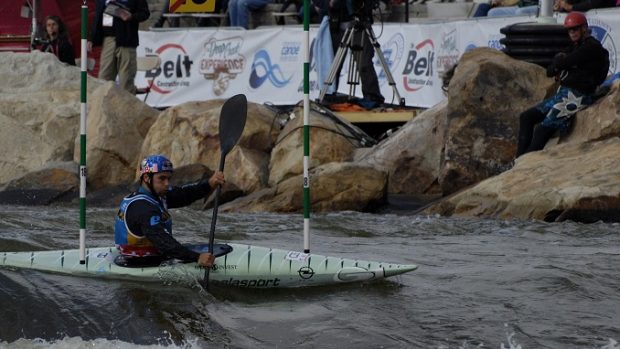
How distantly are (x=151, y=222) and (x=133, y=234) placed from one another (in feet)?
0.75

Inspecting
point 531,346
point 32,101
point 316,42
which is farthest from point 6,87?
point 531,346

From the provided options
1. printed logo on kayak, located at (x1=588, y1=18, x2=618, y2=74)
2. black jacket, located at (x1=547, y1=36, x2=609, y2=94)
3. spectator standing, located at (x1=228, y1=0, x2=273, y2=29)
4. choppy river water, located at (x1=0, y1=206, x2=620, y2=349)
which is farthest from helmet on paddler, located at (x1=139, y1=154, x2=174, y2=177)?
spectator standing, located at (x1=228, y1=0, x2=273, y2=29)

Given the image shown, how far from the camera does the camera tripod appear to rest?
1514 cm

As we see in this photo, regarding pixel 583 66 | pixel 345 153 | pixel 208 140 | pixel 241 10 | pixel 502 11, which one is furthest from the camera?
pixel 241 10

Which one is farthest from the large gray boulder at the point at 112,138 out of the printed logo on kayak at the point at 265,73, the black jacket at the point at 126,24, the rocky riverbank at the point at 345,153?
the printed logo on kayak at the point at 265,73

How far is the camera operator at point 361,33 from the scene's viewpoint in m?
15.1

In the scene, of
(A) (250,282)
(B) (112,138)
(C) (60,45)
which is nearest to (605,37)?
(B) (112,138)

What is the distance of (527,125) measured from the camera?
1268 cm

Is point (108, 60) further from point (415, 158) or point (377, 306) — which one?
point (377, 306)

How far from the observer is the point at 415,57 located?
16000 millimetres

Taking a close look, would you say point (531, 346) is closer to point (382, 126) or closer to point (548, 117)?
point (548, 117)

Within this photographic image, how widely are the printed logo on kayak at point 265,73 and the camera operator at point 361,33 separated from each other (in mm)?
1711

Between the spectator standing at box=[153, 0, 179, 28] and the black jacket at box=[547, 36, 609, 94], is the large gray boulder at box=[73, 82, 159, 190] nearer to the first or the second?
the spectator standing at box=[153, 0, 179, 28]

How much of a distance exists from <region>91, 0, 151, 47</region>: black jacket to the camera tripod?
8.41 feet
